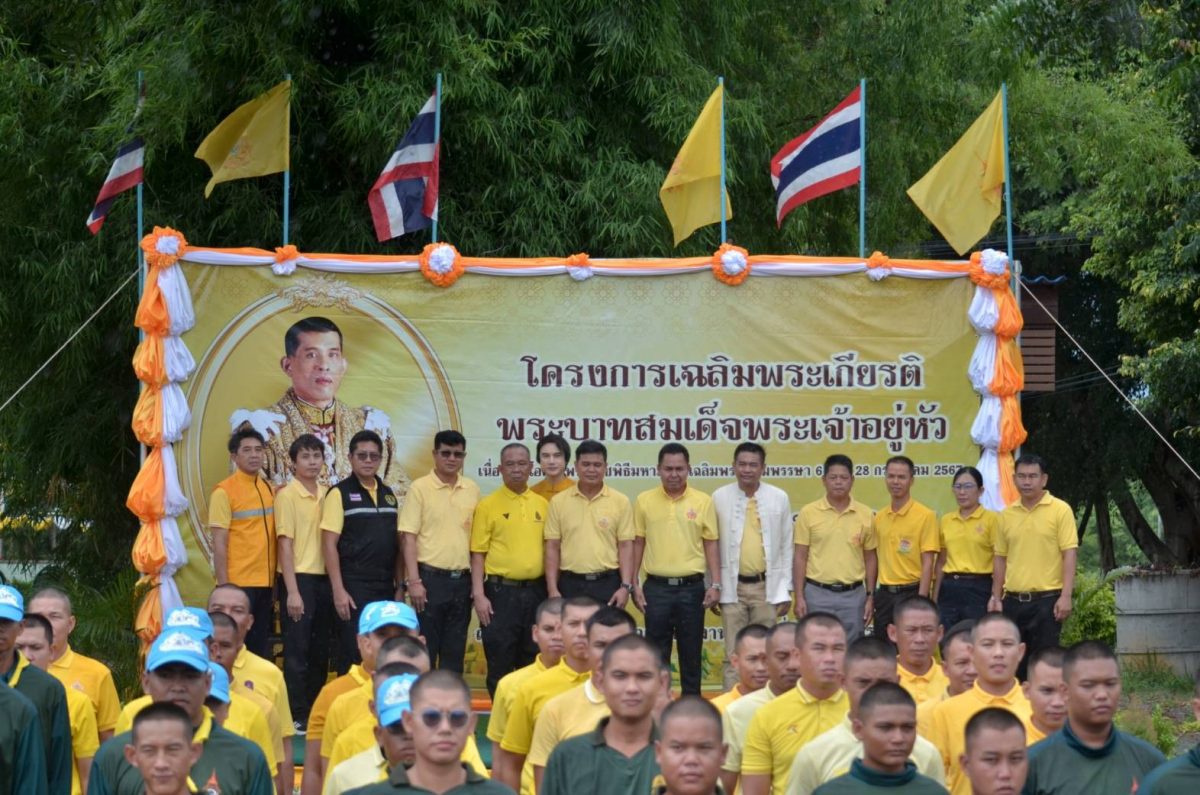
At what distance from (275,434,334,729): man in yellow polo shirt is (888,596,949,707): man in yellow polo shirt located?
13.8 ft

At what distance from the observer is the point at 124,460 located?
13656 mm

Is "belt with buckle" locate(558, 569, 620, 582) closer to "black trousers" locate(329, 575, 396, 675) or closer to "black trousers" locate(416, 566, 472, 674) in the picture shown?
"black trousers" locate(416, 566, 472, 674)

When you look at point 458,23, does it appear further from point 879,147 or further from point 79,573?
point 79,573

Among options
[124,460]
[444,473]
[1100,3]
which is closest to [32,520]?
[124,460]

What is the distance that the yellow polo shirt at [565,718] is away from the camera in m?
6.11

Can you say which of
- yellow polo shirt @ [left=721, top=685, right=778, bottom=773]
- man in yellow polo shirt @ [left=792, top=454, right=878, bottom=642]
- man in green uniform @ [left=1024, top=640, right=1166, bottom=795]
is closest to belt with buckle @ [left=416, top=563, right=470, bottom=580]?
man in yellow polo shirt @ [left=792, top=454, right=878, bottom=642]

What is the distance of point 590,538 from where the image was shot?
34.6ft

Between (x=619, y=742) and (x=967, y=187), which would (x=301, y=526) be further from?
(x=619, y=742)

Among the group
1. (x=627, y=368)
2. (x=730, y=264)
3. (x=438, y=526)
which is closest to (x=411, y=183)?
(x=627, y=368)

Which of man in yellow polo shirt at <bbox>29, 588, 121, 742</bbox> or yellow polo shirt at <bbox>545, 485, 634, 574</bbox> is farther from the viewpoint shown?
yellow polo shirt at <bbox>545, 485, 634, 574</bbox>

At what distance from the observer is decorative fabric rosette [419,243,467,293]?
11359mm

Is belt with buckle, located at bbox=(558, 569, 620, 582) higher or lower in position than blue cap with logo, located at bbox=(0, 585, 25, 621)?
higher

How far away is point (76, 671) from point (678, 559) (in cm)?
429

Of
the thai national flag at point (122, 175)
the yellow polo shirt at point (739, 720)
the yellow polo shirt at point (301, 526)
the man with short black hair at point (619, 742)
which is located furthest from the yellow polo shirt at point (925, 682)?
the thai national flag at point (122, 175)
